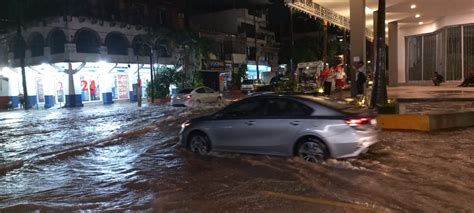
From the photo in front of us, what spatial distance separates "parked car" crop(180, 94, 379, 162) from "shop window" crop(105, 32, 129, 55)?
31472 mm

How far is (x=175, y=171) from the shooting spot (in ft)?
29.1

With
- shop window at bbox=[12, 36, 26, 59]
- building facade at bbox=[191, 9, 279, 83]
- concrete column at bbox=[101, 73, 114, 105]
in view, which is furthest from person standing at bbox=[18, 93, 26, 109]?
building facade at bbox=[191, 9, 279, 83]

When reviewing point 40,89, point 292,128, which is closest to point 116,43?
point 40,89

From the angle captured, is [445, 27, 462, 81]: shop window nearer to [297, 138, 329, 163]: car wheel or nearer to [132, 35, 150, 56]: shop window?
[132, 35, 150, 56]: shop window

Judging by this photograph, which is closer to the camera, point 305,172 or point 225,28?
point 305,172

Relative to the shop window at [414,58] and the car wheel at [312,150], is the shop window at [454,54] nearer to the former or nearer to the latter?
the shop window at [414,58]

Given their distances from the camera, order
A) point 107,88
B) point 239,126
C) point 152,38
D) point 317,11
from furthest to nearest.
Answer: point 107,88, point 152,38, point 317,11, point 239,126

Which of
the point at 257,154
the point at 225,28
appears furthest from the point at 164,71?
the point at 257,154

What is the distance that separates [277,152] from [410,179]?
2.76 metres

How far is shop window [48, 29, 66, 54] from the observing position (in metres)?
35.8

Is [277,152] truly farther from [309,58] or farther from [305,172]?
[309,58]

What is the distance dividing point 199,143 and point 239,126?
1.35 metres

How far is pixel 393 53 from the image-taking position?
34.9 m

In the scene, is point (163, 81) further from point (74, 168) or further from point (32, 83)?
point (74, 168)
